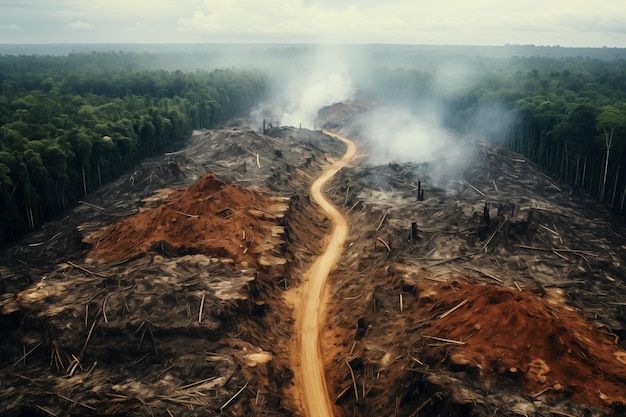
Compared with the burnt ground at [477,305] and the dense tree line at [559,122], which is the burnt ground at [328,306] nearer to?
the burnt ground at [477,305]

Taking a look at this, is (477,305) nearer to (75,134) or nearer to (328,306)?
(328,306)

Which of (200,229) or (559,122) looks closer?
(200,229)

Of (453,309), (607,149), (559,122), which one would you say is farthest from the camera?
(559,122)

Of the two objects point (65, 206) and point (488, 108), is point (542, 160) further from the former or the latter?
point (65, 206)

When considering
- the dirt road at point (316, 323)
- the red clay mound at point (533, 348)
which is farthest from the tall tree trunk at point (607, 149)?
the red clay mound at point (533, 348)

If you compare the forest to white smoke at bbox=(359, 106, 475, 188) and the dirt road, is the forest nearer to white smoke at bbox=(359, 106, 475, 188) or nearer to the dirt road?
white smoke at bbox=(359, 106, 475, 188)

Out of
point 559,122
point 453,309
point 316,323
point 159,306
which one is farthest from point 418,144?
point 159,306
